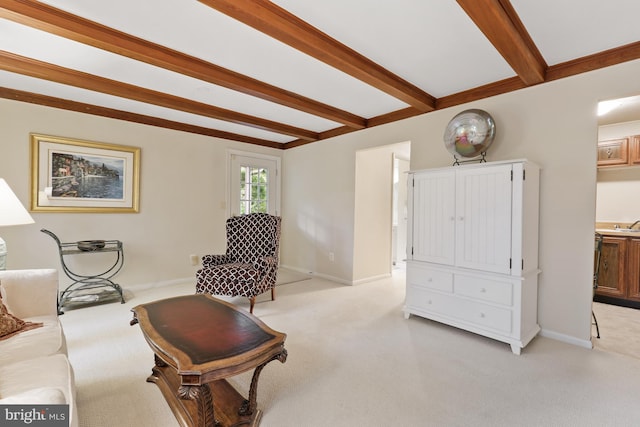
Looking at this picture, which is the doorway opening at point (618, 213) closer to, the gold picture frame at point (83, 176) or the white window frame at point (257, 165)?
the white window frame at point (257, 165)

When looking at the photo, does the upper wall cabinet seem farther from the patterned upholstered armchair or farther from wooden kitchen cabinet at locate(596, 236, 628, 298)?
the patterned upholstered armchair

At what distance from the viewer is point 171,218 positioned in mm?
4051

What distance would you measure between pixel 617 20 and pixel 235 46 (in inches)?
100

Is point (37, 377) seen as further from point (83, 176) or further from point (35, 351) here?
point (83, 176)

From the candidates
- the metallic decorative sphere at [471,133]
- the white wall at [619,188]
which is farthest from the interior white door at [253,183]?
the white wall at [619,188]

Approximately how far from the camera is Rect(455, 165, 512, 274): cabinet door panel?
2.29 m

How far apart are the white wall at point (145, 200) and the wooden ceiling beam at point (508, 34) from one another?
147 inches

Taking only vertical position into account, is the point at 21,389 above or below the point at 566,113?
below

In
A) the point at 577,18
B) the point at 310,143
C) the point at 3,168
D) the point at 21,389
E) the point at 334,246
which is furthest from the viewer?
the point at 310,143

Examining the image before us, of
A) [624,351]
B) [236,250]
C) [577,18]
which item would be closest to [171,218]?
[236,250]

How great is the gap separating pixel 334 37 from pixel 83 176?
A: 330 cm

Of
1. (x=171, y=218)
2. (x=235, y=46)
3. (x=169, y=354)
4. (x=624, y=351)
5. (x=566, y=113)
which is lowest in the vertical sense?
(x=624, y=351)

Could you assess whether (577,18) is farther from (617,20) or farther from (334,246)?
(334,246)

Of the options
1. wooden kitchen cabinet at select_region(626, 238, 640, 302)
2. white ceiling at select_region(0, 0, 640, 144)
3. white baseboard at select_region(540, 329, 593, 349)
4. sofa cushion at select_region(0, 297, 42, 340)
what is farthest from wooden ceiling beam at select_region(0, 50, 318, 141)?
wooden kitchen cabinet at select_region(626, 238, 640, 302)
